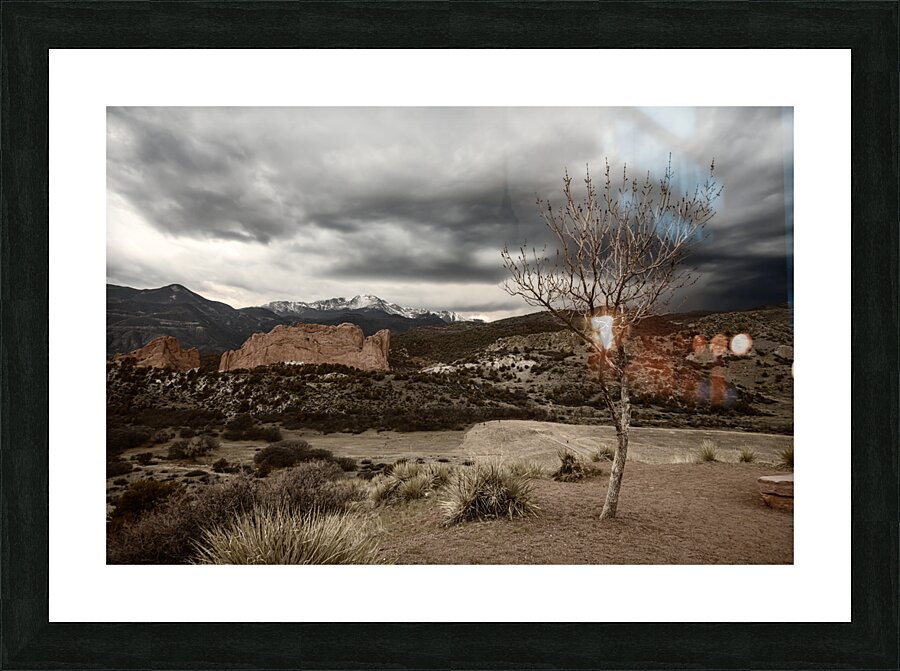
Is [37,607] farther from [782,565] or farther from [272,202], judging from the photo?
[782,565]

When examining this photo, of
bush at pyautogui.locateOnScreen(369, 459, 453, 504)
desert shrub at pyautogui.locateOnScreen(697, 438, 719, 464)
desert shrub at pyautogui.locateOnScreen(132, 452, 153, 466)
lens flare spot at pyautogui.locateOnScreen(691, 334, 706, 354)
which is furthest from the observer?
lens flare spot at pyautogui.locateOnScreen(691, 334, 706, 354)

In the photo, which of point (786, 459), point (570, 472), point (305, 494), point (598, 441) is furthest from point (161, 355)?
point (786, 459)

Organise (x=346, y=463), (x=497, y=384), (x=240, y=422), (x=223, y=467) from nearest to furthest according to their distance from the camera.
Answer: (x=223, y=467)
(x=346, y=463)
(x=240, y=422)
(x=497, y=384)

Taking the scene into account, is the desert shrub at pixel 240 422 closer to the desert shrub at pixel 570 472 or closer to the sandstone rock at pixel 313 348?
the sandstone rock at pixel 313 348

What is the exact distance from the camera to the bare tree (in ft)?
8.34

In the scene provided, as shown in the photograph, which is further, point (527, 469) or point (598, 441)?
point (598, 441)

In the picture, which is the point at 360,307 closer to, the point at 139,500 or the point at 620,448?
→ the point at 139,500

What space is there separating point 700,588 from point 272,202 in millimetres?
5387

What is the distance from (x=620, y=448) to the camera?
101 inches

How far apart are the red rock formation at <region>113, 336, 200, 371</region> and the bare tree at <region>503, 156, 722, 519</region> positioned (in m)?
4.89

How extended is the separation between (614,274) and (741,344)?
5.16 meters

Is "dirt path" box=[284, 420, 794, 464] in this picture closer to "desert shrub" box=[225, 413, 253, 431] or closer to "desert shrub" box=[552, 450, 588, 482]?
"desert shrub" box=[225, 413, 253, 431]

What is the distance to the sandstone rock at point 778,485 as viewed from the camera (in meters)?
3.00

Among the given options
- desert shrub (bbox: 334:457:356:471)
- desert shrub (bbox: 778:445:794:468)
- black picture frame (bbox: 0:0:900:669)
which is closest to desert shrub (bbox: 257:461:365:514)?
black picture frame (bbox: 0:0:900:669)
